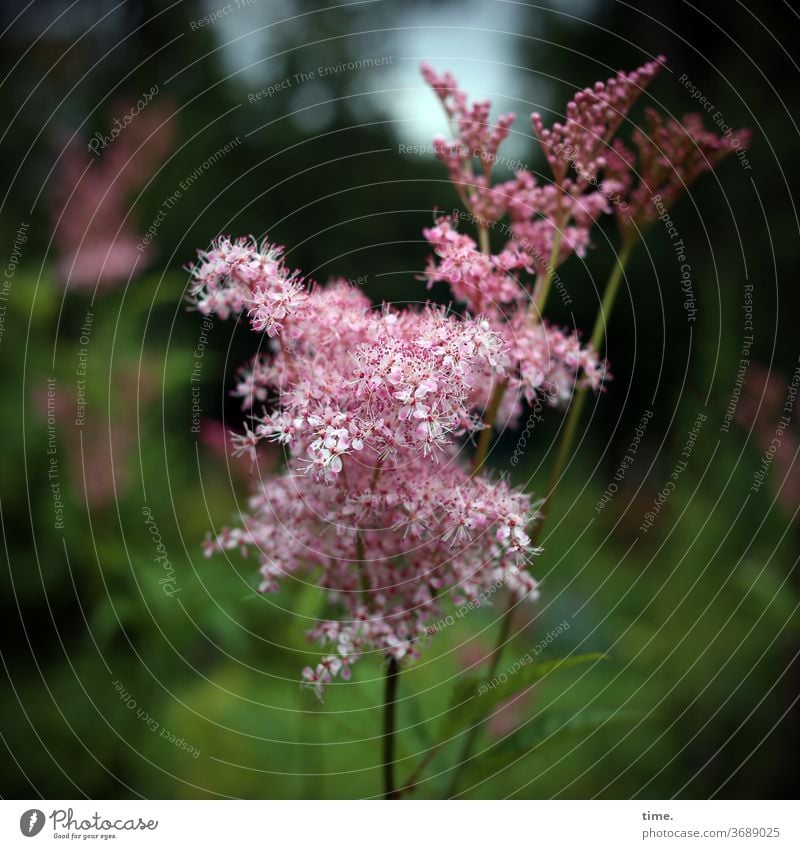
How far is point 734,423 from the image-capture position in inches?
169

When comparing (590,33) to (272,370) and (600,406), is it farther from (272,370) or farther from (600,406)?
(272,370)

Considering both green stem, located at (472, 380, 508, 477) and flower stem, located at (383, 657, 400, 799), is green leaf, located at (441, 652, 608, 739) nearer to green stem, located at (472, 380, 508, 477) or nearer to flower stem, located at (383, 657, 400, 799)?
flower stem, located at (383, 657, 400, 799)

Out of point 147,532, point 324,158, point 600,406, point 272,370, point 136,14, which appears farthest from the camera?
point 600,406

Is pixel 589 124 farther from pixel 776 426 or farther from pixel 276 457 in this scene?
pixel 776 426

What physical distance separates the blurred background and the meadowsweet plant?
187mm

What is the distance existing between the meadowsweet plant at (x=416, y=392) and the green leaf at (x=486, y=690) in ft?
0.30

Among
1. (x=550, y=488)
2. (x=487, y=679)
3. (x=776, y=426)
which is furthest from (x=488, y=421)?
(x=776, y=426)

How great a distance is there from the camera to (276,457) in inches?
86.2

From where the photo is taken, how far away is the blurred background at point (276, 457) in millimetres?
2443

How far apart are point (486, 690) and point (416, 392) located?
1.88 ft

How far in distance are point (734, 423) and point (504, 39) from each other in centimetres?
350

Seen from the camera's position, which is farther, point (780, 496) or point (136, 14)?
→ point (136, 14)

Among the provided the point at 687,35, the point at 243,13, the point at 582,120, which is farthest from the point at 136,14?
the point at 582,120

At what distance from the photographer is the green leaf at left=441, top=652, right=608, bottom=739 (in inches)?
46.5
